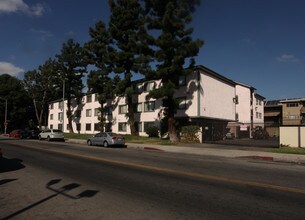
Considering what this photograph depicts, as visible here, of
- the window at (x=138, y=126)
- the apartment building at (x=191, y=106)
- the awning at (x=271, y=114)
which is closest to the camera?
the apartment building at (x=191, y=106)

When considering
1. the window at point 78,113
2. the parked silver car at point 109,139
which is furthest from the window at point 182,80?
the window at point 78,113

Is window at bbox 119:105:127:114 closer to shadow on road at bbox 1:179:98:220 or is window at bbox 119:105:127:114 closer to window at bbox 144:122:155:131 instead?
window at bbox 144:122:155:131

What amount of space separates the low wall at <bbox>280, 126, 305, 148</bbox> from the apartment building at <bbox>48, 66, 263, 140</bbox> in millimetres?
11411

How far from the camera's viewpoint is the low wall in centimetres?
2377

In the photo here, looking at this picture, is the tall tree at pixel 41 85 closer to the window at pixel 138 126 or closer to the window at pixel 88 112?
the window at pixel 88 112

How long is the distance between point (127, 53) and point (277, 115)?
47.4 m

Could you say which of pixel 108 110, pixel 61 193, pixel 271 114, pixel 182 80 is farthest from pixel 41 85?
pixel 61 193

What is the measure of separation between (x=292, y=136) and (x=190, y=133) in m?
12.8

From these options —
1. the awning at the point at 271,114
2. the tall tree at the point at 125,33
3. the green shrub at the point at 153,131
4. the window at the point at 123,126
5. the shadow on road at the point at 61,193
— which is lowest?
the shadow on road at the point at 61,193

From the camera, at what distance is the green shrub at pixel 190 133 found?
3475cm

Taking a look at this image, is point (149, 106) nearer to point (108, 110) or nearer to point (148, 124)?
point (148, 124)

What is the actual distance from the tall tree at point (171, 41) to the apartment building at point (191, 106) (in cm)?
390

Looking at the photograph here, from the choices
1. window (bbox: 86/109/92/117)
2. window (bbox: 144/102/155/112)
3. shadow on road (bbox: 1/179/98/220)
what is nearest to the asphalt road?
shadow on road (bbox: 1/179/98/220)

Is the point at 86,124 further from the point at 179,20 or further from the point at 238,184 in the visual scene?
the point at 238,184
